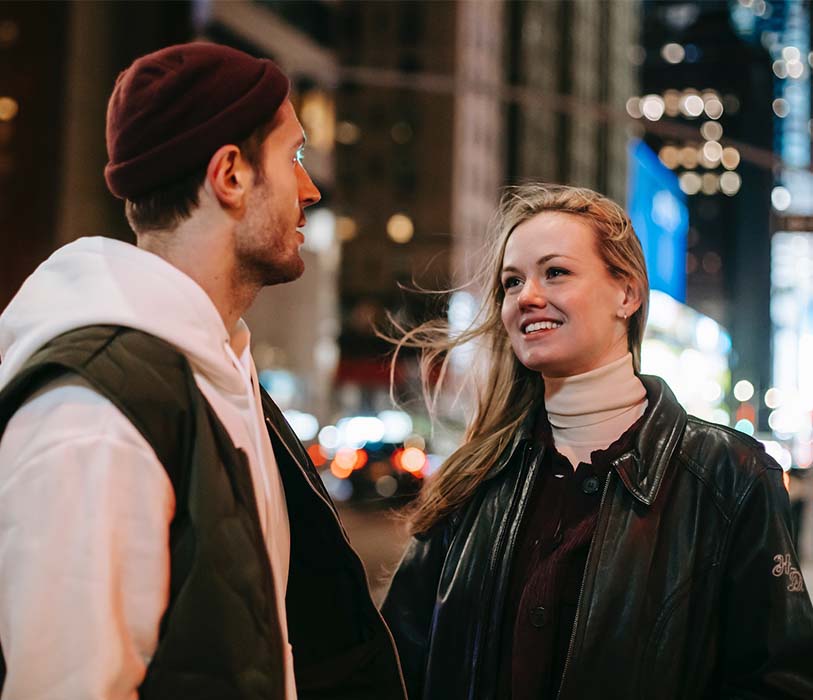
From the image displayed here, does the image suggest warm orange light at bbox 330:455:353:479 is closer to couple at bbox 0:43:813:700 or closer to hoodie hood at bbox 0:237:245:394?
couple at bbox 0:43:813:700

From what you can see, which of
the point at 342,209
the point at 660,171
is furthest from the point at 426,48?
the point at 660,171

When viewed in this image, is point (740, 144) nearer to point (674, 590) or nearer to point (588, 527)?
point (588, 527)

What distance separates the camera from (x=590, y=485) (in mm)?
3045

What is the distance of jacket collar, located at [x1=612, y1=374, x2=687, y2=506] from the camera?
292cm

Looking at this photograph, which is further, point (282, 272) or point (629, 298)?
point (629, 298)

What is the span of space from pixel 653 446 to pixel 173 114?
1.62 m

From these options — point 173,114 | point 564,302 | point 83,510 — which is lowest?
point 83,510

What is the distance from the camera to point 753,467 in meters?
2.88

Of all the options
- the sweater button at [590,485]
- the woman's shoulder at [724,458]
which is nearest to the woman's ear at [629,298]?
the woman's shoulder at [724,458]

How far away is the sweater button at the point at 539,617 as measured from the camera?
290 cm

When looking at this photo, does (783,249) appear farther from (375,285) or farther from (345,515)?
(375,285)

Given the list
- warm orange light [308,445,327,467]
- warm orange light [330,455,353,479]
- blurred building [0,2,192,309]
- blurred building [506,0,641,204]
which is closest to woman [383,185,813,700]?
blurred building [0,2,192,309]

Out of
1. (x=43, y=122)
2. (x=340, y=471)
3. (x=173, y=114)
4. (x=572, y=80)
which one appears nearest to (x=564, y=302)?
(x=173, y=114)

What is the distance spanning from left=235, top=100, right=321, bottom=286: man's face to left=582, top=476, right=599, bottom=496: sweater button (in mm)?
1098
